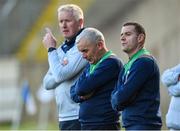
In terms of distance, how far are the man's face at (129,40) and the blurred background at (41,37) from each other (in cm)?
1405

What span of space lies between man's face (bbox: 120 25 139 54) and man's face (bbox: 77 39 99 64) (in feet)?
1.15

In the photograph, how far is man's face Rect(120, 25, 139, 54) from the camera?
9430 millimetres

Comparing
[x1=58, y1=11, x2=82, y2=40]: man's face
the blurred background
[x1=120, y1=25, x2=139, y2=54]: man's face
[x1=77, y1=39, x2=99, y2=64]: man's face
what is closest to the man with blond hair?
[x1=58, y1=11, x2=82, y2=40]: man's face

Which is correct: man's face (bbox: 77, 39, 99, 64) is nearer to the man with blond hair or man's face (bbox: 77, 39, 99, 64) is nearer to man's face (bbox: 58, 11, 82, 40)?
the man with blond hair

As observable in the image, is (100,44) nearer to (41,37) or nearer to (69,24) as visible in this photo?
(69,24)

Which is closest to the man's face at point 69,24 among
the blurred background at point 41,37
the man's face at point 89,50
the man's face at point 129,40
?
the man's face at point 89,50

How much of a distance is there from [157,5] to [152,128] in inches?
661

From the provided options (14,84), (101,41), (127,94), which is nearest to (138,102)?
(127,94)

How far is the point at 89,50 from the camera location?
969cm

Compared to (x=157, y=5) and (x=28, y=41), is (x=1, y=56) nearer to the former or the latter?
(x=28, y=41)

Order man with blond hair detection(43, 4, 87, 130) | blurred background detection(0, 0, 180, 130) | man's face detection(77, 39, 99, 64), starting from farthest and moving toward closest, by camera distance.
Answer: blurred background detection(0, 0, 180, 130) < man with blond hair detection(43, 4, 87, 130) < man's face detection(77, 39, 99, 64)

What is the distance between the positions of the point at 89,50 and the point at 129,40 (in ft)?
1.53

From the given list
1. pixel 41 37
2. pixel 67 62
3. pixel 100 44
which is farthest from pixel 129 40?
pixel 41 37

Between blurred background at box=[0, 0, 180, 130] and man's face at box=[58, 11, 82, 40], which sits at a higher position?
blurred background at box=[0, 0, 180, 130]
